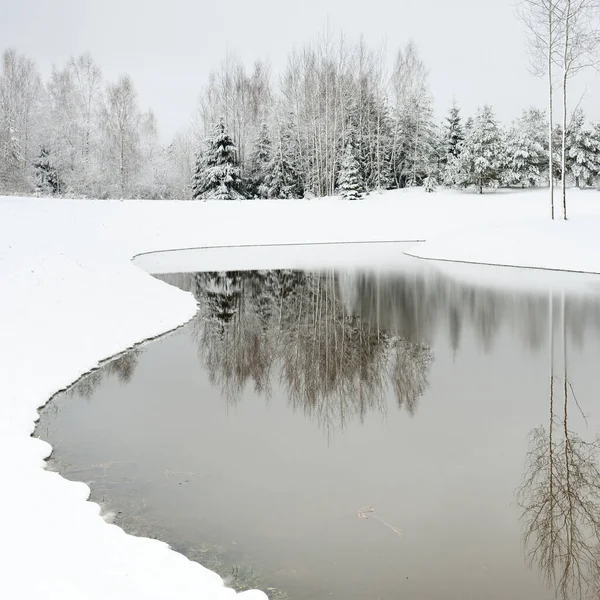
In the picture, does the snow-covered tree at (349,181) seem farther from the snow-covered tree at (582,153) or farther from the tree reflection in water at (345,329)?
the tree reflection in water at (345,329)

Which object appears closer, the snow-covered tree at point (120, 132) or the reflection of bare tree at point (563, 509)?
the reflection of bare tree at point (563, 509)

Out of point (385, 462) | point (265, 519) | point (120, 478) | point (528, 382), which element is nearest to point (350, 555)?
point (265, 519)

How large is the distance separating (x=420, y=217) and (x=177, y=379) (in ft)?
94.2

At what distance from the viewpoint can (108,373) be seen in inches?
362

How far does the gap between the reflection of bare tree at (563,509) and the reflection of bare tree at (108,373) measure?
18.7ft

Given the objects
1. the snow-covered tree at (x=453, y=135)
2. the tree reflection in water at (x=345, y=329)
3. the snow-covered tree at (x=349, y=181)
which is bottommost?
the tree reflection in water at (x=345, y=329)

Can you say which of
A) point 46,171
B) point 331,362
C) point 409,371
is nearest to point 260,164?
point 46,171

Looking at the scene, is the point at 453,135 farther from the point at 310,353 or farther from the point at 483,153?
the point at 310,353

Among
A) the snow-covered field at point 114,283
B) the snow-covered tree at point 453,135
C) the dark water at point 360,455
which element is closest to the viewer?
the snow-covered field at point 114,283

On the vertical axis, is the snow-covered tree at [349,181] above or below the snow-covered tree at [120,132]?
below

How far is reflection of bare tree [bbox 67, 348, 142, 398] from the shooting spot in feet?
27.4

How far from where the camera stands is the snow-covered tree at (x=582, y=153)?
40.6 metres

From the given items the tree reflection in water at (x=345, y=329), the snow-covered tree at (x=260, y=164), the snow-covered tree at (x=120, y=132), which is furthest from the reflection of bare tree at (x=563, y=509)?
the snow-covered tree at (x=260, y=164)

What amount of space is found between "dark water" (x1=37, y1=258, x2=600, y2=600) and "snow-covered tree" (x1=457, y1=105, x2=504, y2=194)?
1249 inches
